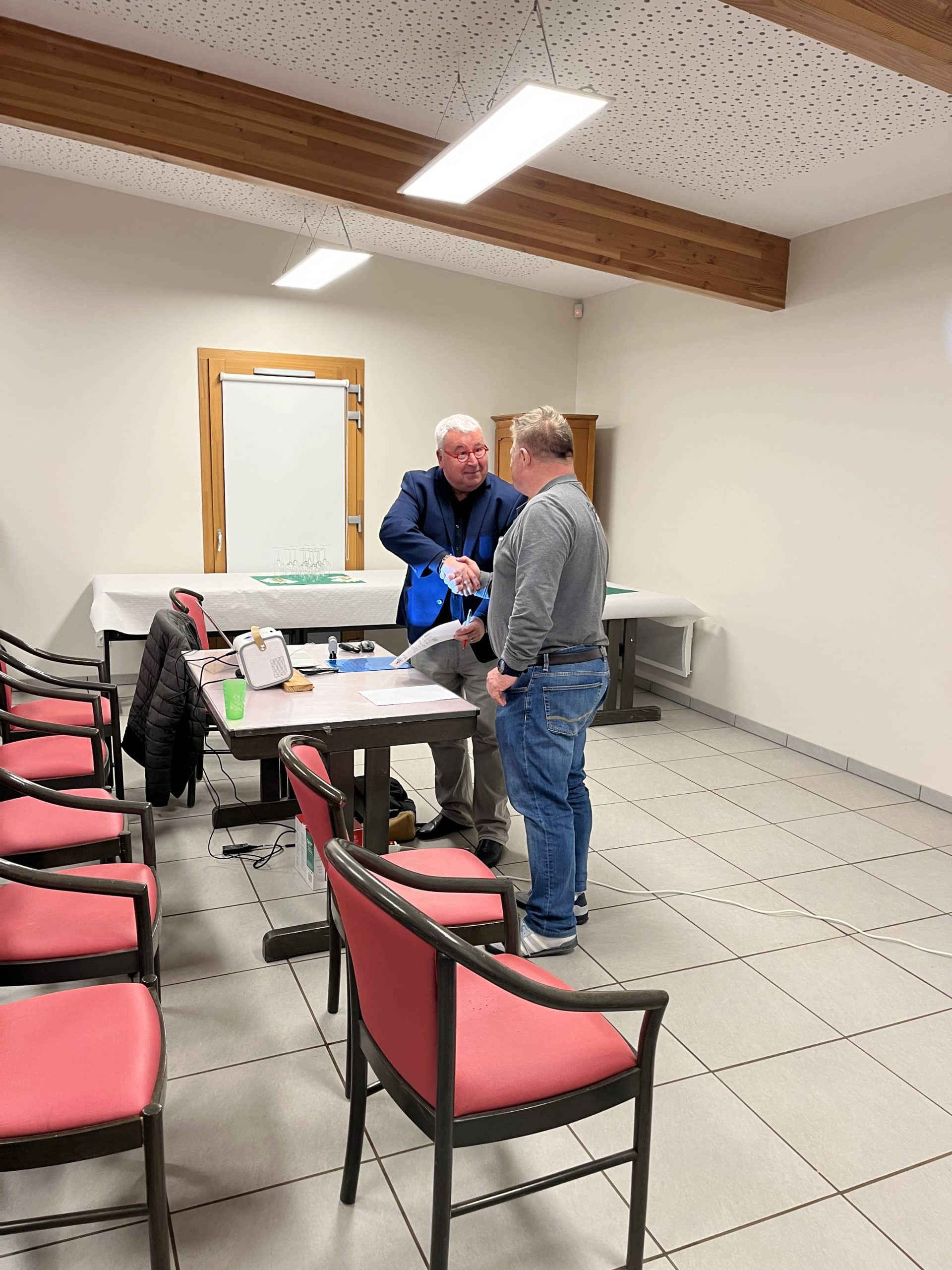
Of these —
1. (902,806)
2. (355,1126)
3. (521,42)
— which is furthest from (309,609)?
(355,1126)

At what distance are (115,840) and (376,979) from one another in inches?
47.6

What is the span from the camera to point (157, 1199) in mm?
1450

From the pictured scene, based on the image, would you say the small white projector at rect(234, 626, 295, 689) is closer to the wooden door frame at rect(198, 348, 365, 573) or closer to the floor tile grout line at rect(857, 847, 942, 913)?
the floor tile grout line at rect(857, 847, 942, 913)

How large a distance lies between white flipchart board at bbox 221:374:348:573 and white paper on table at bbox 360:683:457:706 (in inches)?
140

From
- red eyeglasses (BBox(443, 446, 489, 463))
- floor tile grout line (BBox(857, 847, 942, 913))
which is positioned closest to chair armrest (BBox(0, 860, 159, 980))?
red eyeglasses (BBox(443, 446, 489, 463))

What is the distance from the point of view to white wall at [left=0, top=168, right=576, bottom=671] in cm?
543

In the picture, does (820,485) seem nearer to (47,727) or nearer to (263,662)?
(263,662)

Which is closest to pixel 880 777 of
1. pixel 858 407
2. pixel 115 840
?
pixel 858 407

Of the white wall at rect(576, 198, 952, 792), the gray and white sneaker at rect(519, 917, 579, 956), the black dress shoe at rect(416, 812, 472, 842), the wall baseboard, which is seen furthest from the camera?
the wall baseboard

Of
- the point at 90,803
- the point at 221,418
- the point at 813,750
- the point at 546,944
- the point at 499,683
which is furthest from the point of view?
the point at 221,418

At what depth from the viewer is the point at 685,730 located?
5.43 meters

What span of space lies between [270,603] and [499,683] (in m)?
3.01

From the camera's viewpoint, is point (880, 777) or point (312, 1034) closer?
point (312, 1034)

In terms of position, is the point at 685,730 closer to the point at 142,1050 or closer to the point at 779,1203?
the point at 779,1203
